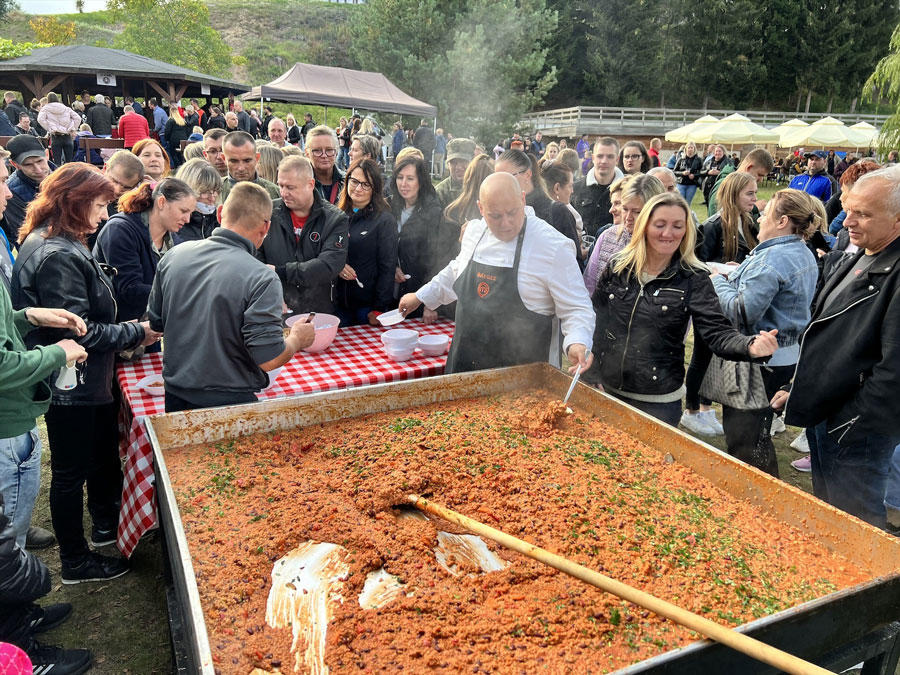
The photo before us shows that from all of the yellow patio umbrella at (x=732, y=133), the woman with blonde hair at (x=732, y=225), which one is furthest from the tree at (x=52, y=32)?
the woman with blonde hair at (x=732, y=225)

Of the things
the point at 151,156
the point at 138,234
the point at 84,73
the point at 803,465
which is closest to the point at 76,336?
the point at 138,234

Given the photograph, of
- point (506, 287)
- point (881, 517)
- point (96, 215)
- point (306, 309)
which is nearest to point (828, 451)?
point (881, 517)

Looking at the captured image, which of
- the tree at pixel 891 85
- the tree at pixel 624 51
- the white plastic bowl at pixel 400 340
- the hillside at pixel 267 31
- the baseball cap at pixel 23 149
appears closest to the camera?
the white plastic bowl at pixel 400 340

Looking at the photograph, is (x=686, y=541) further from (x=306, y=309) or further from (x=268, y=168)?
(x=268, y=168)

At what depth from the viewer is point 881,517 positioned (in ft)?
8.28

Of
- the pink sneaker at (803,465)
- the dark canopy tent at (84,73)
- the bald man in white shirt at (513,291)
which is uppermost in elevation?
the dark canopy tent at (84,73)

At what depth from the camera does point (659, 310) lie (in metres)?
3.00

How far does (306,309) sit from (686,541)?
2.85 meters

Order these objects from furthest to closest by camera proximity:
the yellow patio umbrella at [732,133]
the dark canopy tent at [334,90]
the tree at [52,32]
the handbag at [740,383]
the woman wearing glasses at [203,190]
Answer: the tree at [52,32] → the yellow patio umbrella at [732,133] → the dark canopy tent at [334,90] → the woman wearing glasses at [203,190] → the handbag at [740,383]

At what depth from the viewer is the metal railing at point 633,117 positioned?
34750 mm

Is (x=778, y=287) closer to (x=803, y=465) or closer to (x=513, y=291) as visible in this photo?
(x=513, y=291)

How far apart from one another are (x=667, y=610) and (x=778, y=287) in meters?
2.47

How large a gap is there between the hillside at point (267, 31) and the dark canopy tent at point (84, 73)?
76.1 ft

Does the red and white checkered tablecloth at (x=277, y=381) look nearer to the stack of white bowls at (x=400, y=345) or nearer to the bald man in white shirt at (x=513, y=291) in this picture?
the stack of white bowls at (x=400, y=345)
